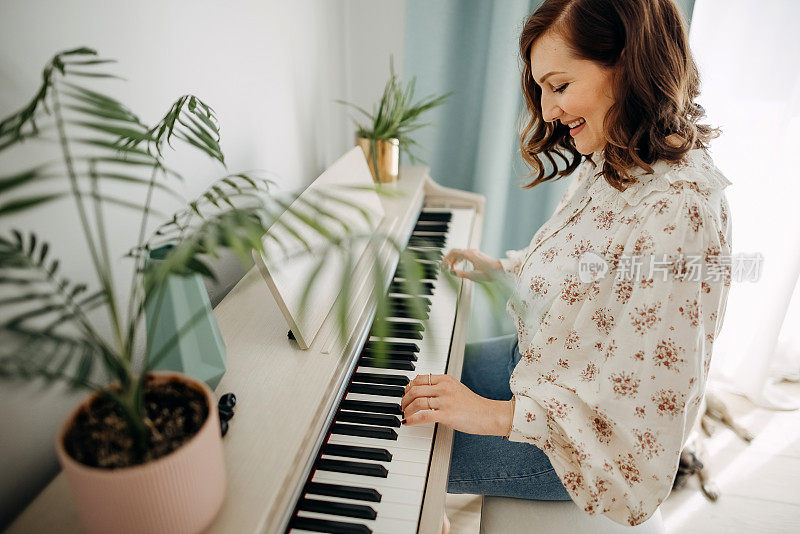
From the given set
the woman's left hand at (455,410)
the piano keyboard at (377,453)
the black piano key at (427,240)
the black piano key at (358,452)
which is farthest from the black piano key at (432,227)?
the black piano key at (358,452)

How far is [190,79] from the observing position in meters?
1.04

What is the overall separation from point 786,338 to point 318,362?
235 centimetres

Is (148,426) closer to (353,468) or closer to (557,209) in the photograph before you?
(353,468)

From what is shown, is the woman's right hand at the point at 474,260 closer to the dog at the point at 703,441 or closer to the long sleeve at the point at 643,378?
the long sleeve at the point at 643,378

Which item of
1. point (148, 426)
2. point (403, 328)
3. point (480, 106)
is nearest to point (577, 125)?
point (403, 328)

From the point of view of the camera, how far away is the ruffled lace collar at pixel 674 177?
0.89 meters

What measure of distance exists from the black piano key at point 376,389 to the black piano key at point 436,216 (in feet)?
2.98

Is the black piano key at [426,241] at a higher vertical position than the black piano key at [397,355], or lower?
higher

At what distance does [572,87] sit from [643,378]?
561mm

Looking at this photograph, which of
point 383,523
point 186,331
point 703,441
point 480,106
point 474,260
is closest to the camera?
point 186,331

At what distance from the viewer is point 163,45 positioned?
3.14 feet

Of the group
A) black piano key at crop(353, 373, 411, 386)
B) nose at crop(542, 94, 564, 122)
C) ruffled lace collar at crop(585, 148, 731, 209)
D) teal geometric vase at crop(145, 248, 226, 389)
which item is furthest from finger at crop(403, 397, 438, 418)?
nose at crop(542, 94, 564, 122)

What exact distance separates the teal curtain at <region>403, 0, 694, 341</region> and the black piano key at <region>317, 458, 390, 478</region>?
3.54 ft

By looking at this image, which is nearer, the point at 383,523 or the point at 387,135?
the point at 383,523
